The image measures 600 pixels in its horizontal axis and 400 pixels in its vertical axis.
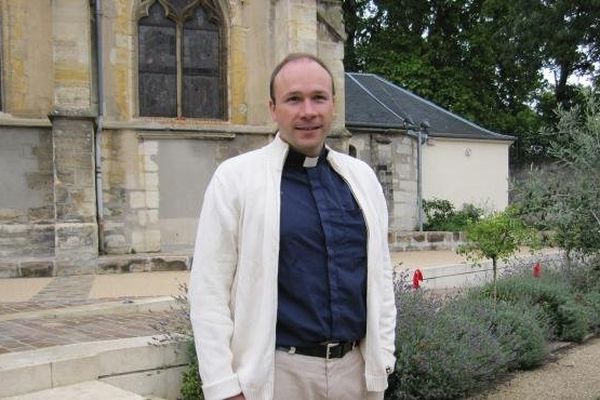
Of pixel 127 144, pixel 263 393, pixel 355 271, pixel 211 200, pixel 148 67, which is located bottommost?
pixel 263 393

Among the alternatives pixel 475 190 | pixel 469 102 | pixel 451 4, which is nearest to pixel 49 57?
pixel 475 190

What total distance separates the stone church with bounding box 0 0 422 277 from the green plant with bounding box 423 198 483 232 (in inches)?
248

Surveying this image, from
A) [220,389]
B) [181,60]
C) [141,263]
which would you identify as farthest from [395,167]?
[220,389]

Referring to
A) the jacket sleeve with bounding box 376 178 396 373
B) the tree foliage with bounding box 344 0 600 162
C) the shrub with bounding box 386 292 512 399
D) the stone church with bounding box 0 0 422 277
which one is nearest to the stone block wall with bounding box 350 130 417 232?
the stone church with bounding box 0 0 422 277

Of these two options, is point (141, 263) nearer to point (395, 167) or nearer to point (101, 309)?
point (101, 309)

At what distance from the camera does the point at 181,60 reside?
12.6m

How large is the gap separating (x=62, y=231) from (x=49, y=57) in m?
3.24

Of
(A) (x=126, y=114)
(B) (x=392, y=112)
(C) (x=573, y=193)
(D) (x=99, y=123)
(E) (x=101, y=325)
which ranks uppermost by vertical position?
(B) (x=392, y=112)

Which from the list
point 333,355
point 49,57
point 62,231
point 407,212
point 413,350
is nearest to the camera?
point 333,355

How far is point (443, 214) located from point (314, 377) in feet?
57.1

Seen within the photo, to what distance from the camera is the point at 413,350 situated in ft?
15.5

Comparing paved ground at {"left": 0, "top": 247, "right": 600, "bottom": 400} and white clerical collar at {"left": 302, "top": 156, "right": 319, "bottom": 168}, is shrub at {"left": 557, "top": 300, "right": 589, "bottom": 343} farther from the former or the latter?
white clerical collar at {"left": 302, "top": 156, "right": 319, "bottom": 168}

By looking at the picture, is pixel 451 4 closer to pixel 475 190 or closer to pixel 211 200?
pixel 475 190

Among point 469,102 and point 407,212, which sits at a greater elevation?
point 469,102
